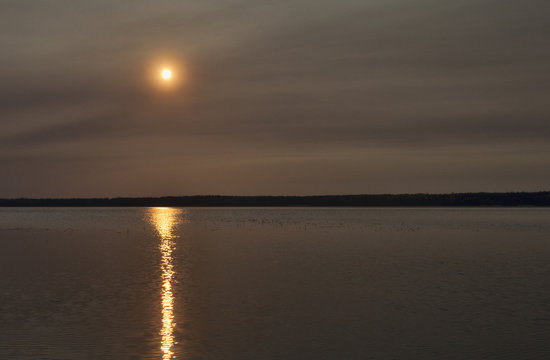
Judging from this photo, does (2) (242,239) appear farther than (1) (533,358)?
Yes

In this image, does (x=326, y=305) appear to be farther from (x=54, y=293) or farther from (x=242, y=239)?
(x=242, y=239)

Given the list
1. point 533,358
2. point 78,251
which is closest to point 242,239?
point 78,251

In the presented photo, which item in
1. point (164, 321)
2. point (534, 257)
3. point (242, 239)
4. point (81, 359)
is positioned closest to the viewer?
point (81, 359)

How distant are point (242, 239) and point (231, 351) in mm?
44453

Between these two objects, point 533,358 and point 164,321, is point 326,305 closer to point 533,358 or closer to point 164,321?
point 164,321

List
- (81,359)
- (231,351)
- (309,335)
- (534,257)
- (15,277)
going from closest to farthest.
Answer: (81,359)
(231,351)
(309,335)
(15,277)
(534,257)

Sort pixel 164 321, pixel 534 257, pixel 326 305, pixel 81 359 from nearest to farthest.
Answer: pixel 81 359 < pixel 164 321 < pixel 326 305 < pixel 534 257

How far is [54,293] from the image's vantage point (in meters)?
26.4

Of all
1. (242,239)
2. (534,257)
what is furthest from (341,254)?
(242,239)

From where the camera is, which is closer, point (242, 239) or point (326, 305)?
point (326, 305)

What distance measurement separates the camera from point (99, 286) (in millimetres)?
28625

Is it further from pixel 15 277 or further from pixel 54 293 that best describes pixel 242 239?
pixel 54 293

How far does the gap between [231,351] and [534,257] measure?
3090 cm

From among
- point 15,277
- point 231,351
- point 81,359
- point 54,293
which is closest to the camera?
point 81,359
